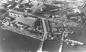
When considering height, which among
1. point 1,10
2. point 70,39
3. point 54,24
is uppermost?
point 1,10

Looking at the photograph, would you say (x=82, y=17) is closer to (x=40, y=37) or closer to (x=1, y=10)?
(x=40, y=37)

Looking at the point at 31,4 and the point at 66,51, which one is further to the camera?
the point at 31,4

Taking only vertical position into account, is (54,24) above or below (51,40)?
above


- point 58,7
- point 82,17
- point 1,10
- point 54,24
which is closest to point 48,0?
point 58,7

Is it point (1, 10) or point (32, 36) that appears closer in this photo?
point (32, 36)

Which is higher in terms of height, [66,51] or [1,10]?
[1,10]

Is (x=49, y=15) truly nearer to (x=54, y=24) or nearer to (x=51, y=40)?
(x=54, y=24)

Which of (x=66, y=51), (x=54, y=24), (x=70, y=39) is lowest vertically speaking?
(x=66, y=51)

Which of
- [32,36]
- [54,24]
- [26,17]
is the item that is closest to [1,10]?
[26,17]

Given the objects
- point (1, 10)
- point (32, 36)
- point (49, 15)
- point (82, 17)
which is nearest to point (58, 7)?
point (49, 15)
